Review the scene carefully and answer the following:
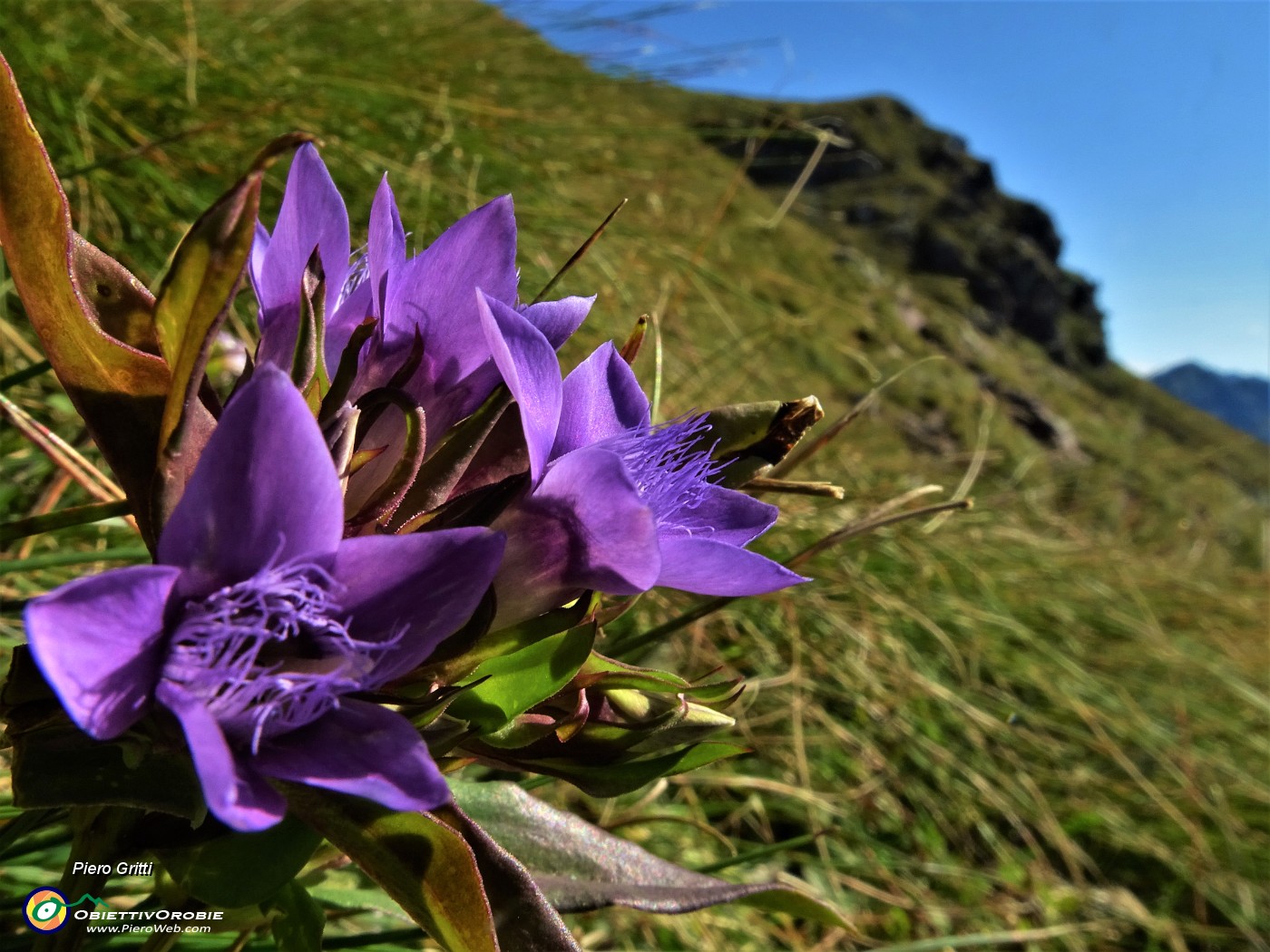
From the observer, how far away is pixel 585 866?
1.50 ft

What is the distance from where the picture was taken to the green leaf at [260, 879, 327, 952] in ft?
1.22

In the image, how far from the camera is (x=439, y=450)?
1.13ft

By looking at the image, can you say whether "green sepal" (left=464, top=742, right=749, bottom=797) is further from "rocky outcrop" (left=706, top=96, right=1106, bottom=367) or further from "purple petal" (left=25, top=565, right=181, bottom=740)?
"rocky outcrop" (left=706, top=96, right=1106, bottom=367)

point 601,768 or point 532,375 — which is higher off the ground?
point 532,375

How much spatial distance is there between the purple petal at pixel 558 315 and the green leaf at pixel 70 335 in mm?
155

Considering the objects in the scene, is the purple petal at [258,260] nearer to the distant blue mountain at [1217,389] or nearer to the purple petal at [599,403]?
the purple petal at [599,403]

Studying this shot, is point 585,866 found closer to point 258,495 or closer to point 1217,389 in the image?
point 258,495

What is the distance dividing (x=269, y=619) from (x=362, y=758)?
60mm

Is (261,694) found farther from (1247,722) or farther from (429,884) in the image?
(1247,722)

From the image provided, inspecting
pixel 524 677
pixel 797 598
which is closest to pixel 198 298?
pixel 524 677

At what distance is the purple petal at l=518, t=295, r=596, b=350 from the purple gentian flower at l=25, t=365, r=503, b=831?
0.53 feet

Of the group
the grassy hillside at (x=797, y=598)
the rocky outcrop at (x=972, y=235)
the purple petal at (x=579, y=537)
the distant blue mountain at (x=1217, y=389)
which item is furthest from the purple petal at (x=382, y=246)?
the distant blue mountain at (x=1217, y=389)

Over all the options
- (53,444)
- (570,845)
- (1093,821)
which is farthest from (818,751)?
(53,444)

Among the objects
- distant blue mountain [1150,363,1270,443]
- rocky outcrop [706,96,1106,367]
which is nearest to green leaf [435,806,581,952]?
rocky outcrop [706,96,1106,367]
